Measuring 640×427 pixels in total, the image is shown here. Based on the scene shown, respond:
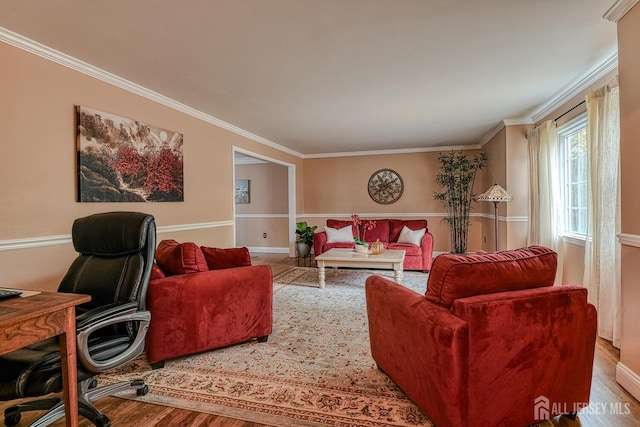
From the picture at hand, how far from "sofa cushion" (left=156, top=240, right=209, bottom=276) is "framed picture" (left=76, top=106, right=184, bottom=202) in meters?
0.97

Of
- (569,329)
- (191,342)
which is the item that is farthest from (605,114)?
(191,342)

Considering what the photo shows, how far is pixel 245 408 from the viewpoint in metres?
1.84

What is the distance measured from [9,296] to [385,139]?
221 inches

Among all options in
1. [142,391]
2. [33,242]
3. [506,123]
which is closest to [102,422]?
[142,391]

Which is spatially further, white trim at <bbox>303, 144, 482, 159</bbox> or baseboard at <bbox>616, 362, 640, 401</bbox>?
white trim at <bbox>303, 144, 482, 159</bbox>

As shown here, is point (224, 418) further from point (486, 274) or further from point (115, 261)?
point (486, 274)

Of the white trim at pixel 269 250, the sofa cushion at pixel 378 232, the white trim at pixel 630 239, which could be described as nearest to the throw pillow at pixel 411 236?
the sofa cushion at pixel 378 232

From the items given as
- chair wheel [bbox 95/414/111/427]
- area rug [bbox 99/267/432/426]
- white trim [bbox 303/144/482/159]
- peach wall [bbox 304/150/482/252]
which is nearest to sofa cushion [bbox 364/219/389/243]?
peach wall [bbox 304/150/482/252]

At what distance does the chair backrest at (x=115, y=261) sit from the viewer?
181 cm

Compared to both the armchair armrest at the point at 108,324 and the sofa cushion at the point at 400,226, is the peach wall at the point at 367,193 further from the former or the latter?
the armchair armrest at the point at 108,324

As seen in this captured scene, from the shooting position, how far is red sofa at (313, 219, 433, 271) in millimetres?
5438

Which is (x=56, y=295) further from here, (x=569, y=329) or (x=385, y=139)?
(x=385, y=139)

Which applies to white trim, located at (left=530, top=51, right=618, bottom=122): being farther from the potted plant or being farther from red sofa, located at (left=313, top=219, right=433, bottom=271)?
the potted plant

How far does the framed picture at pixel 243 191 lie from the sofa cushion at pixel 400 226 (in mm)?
3617
